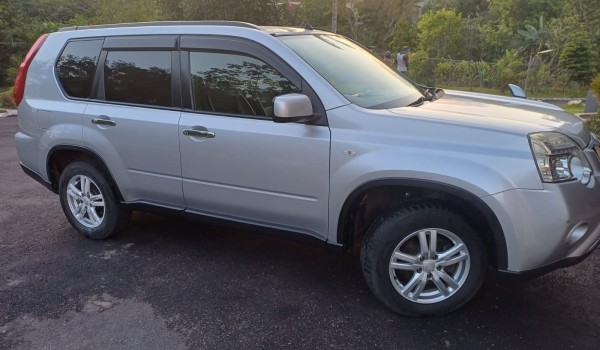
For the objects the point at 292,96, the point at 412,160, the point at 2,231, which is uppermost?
the point at 292,96

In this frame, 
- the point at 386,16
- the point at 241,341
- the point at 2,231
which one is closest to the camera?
the point at 241,341

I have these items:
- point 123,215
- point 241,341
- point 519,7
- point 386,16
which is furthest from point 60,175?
point 519,7

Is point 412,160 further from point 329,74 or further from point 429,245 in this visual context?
point 329,74

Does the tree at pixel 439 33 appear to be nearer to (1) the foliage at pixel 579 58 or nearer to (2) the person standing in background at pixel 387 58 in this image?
(1) the foliage at pixel 579 58

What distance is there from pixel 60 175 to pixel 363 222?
2916 millimetres

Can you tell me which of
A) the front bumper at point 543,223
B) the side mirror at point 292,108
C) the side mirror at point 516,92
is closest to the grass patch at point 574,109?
the side mirror at point 516,92

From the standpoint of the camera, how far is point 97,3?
31453mm

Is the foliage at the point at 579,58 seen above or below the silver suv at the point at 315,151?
below

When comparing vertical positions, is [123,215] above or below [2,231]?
above

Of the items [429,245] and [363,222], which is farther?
[363,222]

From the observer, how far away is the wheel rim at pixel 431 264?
3.22 m

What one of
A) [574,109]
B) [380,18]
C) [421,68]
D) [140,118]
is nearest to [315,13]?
[380,18]

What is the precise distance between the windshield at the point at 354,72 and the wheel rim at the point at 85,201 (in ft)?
7.18

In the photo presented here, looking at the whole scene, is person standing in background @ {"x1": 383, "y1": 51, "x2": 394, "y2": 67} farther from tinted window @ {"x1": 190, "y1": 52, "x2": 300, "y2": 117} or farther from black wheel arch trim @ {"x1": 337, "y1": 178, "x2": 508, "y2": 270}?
black wheel arch trim @ {"x1": 337, "y1": 178, "x2": 508, "y2": 270}
